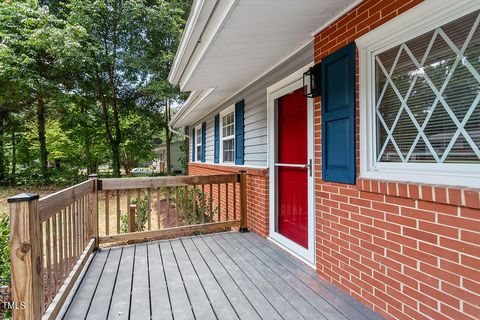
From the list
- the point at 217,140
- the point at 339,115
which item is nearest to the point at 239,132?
the point at 217,140

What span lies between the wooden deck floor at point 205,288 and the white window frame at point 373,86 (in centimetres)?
101

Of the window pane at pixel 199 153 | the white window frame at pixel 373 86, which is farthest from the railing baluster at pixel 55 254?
the window pane at pixel 199 153

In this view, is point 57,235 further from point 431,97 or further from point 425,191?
point 431,97

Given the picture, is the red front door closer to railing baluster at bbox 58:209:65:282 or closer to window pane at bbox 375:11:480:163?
window pane at bbox 375:11:480:163

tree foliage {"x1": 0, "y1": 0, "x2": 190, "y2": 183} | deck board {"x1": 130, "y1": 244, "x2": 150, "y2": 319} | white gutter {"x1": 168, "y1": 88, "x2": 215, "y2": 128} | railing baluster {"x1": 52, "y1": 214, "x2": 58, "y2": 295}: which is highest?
tree foliage {"x1": 0, "y1": 0, "x2": 190, "y2": 183}

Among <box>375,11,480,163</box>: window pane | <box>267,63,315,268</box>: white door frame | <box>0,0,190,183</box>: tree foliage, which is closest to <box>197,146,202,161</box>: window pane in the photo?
<box>0,0,190,183</box>: tree foliage

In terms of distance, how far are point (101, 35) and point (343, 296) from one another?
1231cm

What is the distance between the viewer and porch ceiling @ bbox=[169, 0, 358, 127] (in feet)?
6.38

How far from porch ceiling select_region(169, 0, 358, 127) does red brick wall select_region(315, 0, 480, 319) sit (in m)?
0.23

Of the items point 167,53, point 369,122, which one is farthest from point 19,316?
point 167,53

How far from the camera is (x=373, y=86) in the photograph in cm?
194

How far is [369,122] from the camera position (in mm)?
1966

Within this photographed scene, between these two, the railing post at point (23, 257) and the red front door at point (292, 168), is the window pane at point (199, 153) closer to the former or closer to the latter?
the red front door at point (292, 168)

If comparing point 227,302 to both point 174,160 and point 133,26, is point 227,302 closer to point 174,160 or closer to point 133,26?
point 133,26
